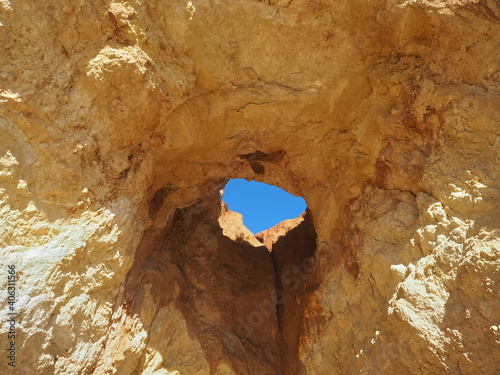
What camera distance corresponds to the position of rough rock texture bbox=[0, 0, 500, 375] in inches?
112

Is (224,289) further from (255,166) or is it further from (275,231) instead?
(275,231)

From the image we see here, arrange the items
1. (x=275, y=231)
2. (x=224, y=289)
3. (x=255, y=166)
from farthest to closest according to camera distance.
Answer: (x=275, y=231) → (x=224, y=289) → (x=255, y=166)

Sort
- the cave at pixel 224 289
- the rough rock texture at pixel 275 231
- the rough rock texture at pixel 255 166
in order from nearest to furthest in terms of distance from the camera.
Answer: the rough rock texture at pixel 255 166 → the cave at pixel 224 289 → the rough rock texture at pixel 275 231

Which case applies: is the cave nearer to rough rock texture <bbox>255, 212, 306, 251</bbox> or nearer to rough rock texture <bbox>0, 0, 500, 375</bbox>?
rough rock texture <bbox>0, 0, 500, 375</bbox>

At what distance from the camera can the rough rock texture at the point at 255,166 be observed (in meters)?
2.85

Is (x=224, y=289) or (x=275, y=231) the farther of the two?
(x=275, y=231)

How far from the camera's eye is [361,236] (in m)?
3.82

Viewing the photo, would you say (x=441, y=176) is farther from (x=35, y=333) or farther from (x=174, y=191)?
(x=35, y=333)

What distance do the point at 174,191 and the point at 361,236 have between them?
2436 millimetres

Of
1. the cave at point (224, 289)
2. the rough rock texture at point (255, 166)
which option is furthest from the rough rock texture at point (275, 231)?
the rough rock texture at point (255, 166)

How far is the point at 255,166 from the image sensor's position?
188 inches

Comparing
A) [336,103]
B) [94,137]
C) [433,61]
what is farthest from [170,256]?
[433,61]

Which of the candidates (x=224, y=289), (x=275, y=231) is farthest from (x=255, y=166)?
(x=275, y=231)

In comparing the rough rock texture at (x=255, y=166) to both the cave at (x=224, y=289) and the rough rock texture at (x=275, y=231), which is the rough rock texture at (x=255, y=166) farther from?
the rough rock texture at (x=275, y=231)
